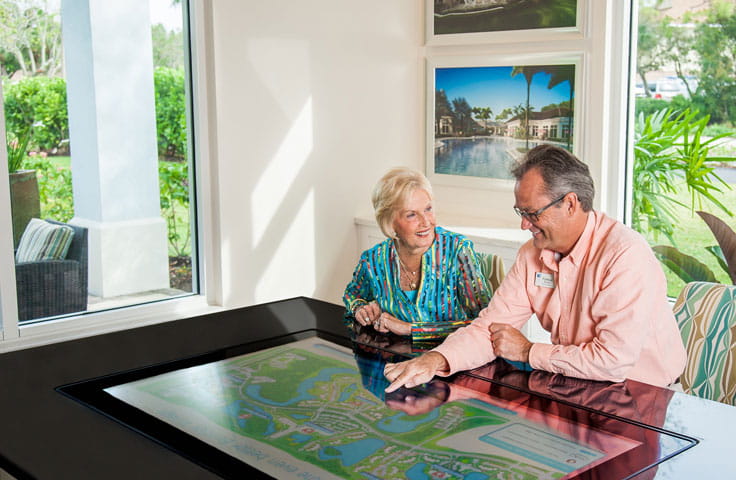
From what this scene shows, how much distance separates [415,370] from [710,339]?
876 mm

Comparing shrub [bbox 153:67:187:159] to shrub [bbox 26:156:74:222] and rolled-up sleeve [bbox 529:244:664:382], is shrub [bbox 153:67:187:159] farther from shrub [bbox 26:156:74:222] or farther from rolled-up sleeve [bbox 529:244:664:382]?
rolled-up sleeve [bbox 529:244:664:382]

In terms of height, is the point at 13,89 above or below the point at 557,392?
above

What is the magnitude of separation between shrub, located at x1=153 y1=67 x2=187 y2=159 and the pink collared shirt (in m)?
2.13

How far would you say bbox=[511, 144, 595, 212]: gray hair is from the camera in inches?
82.8

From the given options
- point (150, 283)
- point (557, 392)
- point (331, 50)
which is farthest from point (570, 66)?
point (557, 392)

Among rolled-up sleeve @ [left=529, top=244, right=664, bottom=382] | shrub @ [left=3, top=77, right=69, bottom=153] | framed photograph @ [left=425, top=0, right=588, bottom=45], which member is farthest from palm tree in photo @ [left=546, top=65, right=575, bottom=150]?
shrub @ [left=3, top=77, right=69, bottom=153]

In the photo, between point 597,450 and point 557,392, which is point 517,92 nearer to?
point 557,392

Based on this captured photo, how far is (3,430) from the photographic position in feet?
5.49

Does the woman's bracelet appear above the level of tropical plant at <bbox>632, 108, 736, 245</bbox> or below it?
below

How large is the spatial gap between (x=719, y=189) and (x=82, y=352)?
9.34 feet

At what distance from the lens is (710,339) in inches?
87.2

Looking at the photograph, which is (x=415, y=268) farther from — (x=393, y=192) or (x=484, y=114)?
(x=484, y=114)

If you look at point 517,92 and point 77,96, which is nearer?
point 77,96

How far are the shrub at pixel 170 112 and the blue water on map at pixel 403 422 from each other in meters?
2.53
